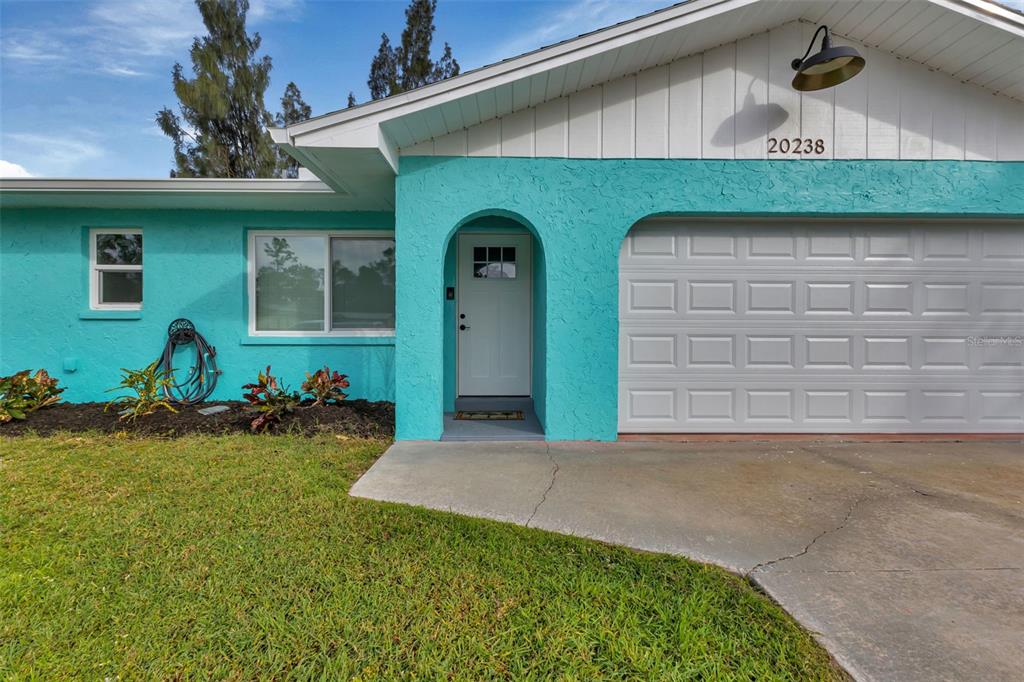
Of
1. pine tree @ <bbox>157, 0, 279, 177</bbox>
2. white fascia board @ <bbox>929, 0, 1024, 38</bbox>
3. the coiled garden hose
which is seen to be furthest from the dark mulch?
pine tree @ <bbox>157, 0, 279, 177</bbox>

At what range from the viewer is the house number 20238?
15.3 ft

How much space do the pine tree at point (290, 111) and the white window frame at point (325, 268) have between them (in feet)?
32.9

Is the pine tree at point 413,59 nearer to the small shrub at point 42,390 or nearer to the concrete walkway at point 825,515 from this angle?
the small shrub at point 42,390

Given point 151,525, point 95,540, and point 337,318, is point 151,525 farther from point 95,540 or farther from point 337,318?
point 337,318

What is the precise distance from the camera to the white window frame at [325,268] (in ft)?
20.7

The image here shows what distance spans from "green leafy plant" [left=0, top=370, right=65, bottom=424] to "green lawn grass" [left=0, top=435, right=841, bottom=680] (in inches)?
116

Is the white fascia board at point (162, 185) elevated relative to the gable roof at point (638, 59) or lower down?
lower down

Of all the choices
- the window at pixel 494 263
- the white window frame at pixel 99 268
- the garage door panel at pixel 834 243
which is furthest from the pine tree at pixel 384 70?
the garage door panel at pixel 834 243

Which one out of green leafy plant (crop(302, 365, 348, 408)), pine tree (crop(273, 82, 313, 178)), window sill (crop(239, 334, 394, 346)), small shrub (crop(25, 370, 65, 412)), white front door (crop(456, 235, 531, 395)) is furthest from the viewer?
pine tree (crop(273, 82, 313, 178))

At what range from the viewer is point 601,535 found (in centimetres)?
274

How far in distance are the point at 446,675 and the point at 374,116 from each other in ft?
13.1

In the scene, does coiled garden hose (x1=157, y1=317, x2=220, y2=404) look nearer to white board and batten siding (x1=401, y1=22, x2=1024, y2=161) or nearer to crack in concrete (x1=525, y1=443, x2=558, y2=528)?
white board and batten siding (x1=401, y1=22, x2=1024, y2=161)

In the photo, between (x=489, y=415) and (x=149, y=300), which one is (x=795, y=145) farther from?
(x=149, y=300)

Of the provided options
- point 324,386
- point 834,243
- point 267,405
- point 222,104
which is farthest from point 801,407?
point 222,104
